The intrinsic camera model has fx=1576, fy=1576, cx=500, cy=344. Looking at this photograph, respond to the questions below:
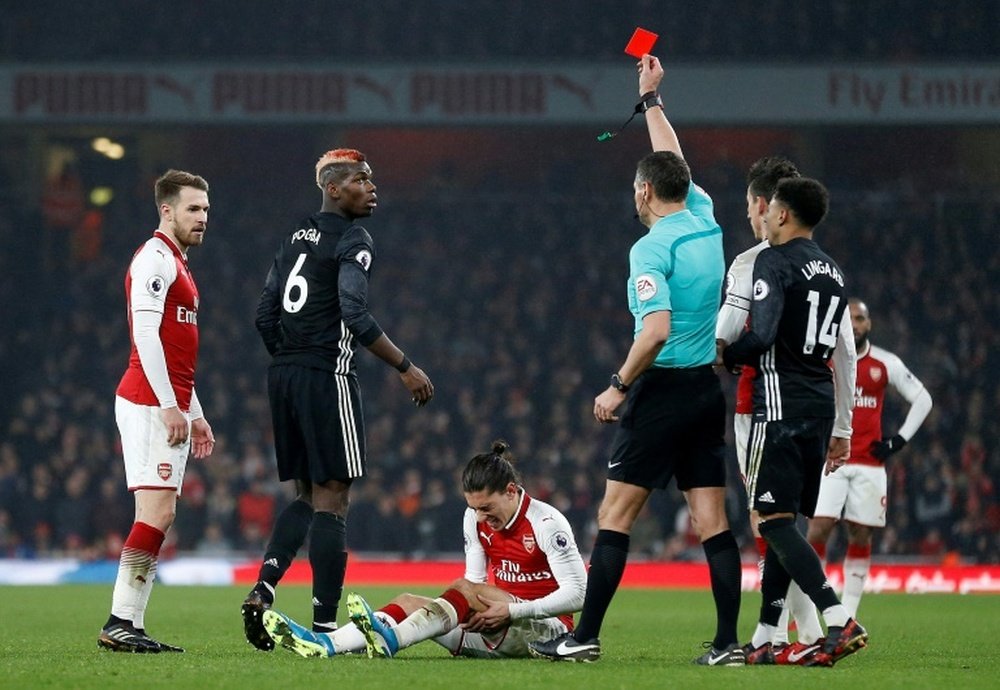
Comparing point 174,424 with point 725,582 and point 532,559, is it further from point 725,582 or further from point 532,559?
point 725,582

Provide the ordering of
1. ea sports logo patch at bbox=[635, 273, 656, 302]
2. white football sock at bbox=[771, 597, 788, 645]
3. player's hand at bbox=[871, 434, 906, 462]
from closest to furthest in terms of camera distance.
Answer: ea sports logo patch at bbox=[635, 273, 656, 302]
white football sock at bbox=[771, 597, 788, 645]
player's hand at bbox=[871, 434, 906, 462]

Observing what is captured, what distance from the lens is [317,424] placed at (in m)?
7.14

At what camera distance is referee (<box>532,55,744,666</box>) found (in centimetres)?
668

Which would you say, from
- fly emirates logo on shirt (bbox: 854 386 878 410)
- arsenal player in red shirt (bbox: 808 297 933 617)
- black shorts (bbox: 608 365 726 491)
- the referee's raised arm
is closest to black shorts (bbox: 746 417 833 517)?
black shorts (bbox: 608 365 726 491)

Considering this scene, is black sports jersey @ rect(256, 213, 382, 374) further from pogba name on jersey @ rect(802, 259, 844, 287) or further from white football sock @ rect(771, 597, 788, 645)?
white football sock @ rect(771, 597, 788, 645)

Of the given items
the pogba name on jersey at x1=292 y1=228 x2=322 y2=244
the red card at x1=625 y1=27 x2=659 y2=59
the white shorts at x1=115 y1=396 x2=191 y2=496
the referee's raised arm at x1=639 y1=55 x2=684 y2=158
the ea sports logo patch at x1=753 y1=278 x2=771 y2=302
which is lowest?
the white shorts at x1=115 y1=396 x2=191 y2=496

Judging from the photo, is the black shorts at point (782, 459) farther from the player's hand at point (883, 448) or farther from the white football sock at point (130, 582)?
the player's hand at point (883, 448)

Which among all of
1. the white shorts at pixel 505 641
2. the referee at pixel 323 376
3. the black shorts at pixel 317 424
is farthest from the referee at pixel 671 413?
the black shorts at pixel 317 424

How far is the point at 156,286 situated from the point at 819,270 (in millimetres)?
2953

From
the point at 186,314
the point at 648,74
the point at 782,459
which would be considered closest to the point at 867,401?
the point at 648,74

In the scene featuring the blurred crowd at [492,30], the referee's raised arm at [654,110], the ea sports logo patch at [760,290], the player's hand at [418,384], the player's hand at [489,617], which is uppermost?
the blurred crowd at [492,30]

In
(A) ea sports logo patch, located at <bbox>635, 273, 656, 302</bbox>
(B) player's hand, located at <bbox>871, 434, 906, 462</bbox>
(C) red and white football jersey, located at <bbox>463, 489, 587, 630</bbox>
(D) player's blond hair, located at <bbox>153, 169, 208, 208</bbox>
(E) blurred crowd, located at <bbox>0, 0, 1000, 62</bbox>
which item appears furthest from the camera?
(E) blurred crowd, located at <bbox>0, 0, 1000, 62</bbox>

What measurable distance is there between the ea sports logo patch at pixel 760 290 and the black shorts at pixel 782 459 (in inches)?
21.0

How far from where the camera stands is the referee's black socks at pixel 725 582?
22.1ft
